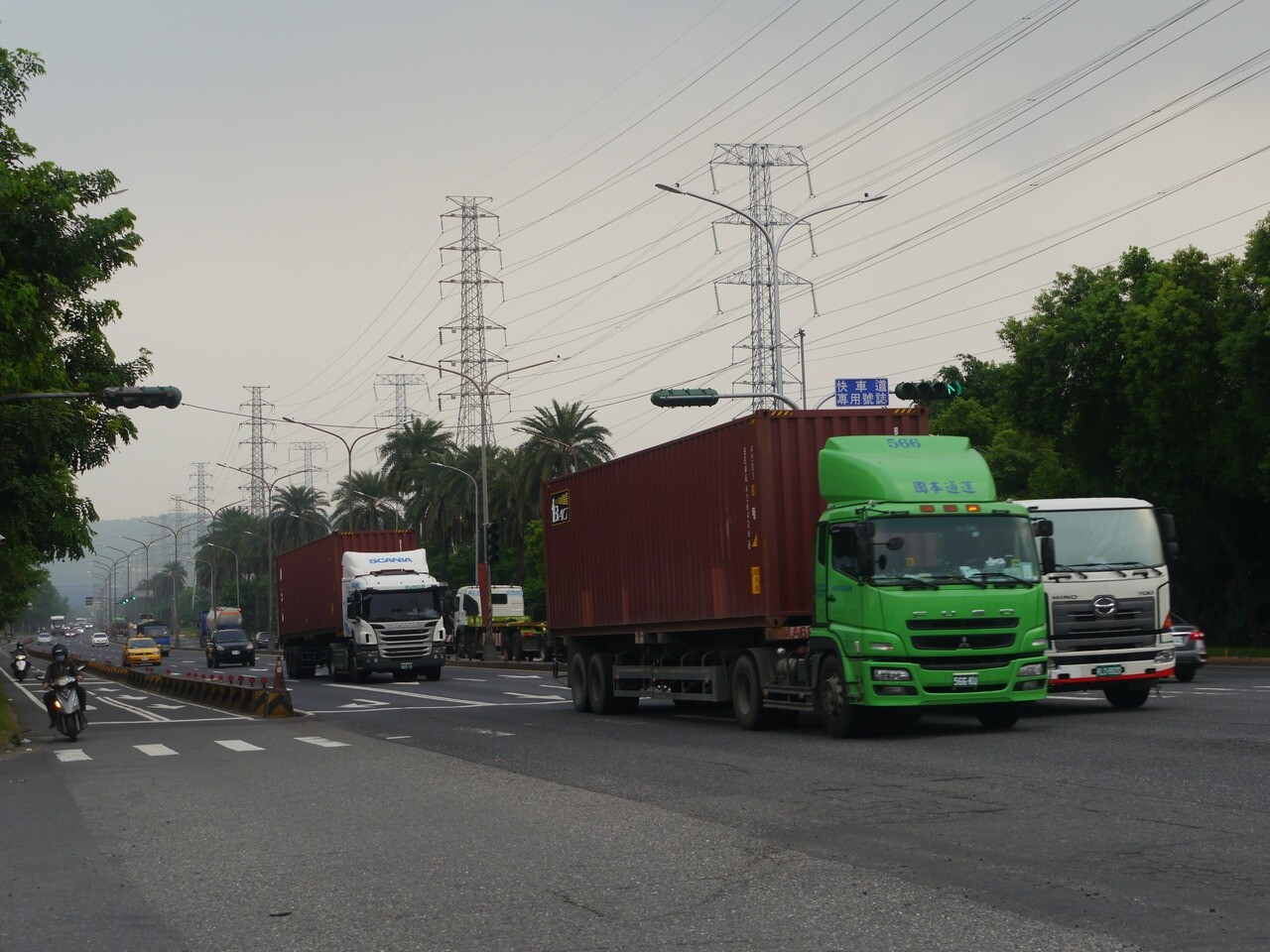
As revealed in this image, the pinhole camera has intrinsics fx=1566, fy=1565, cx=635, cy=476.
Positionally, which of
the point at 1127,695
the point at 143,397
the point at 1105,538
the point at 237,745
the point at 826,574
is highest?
the point at 143,397

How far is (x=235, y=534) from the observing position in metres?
138

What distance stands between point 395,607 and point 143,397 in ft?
63.1

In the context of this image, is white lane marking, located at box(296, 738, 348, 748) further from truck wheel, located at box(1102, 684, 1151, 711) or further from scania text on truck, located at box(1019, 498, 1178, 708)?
truck wheel, located at box(1102, 684, 1151, 711)

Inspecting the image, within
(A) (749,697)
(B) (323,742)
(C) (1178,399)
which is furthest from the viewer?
(C) (1178,399)

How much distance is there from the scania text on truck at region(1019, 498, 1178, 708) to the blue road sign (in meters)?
9.36

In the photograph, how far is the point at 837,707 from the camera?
714 inches

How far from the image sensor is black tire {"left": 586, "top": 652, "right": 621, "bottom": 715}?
2569 centimetres

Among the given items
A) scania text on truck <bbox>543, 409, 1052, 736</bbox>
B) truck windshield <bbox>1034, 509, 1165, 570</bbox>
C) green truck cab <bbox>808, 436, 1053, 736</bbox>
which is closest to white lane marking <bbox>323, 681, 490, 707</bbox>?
scania text on truck <bbox>543, 409, 1052, 736</bbox>

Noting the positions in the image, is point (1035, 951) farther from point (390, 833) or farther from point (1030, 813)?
point (390, 833)

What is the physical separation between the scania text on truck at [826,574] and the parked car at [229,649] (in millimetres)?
50781

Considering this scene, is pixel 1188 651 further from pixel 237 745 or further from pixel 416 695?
pixel 416 695

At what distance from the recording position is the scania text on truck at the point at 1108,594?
783 inches

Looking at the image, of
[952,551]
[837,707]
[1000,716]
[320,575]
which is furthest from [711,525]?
[320,575]

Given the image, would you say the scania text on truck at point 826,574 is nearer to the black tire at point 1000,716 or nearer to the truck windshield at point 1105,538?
the black tire at point 1000,716
